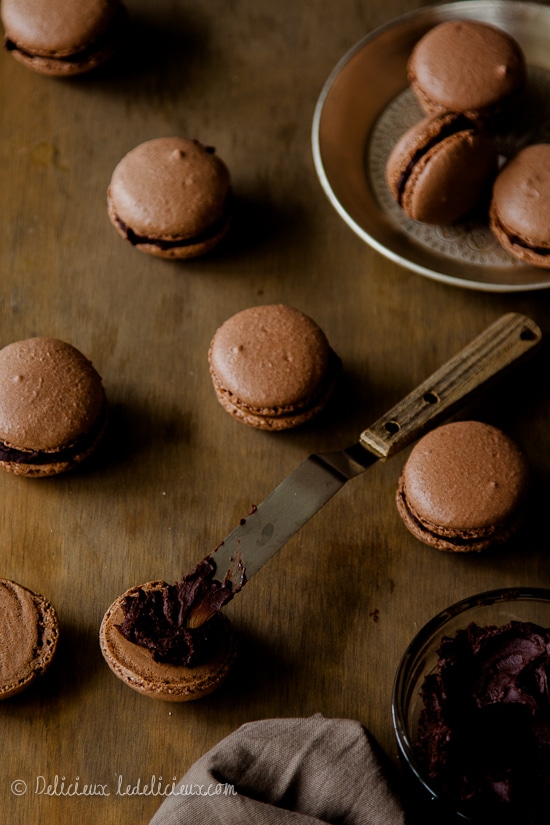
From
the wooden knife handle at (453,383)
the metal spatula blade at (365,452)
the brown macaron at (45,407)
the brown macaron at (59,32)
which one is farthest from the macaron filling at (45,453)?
the brown macaron at (59,32)

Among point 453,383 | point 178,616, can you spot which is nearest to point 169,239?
point 453,383

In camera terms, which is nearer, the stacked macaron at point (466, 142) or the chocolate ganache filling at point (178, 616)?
the chocolate ganache filling at point (178, 616)

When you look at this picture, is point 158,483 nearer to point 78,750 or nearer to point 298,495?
point 298,495

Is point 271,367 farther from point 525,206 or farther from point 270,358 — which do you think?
point 525,206

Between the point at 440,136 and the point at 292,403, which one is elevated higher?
the point at 440,136

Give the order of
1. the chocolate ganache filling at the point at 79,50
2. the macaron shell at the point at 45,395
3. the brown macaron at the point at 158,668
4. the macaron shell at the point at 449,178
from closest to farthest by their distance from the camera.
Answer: the brown macaron at the point at 158,668, the macaron shell at the point at 45,395, the macaron shell at the point at 449,178, the chocolate ganache filling at the point at 79,50

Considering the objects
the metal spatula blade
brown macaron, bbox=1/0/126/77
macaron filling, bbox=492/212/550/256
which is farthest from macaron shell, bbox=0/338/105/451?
macaron filling, bbox=492/212/550/256

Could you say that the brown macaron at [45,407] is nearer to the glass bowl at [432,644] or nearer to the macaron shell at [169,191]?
the macaron shell at [169,191]
